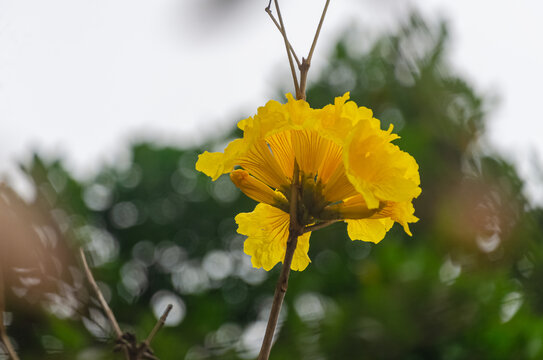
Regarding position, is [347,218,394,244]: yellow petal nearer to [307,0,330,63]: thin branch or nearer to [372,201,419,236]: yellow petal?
[372,201,419,236]: yellow petal

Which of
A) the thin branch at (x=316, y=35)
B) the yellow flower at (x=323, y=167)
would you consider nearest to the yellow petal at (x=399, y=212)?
the yellow flower at (x=323, y=167)

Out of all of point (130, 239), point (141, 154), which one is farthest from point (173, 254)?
point (141, 154)

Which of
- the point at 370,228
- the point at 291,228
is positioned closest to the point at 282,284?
the point at 291,228

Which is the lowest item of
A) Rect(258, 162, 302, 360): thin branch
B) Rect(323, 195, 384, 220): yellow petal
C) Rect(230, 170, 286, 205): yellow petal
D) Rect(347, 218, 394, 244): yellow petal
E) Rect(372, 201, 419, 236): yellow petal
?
Rect(258, 162, 302, 360): thin branch

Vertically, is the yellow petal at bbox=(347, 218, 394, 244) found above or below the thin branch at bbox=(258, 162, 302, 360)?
above

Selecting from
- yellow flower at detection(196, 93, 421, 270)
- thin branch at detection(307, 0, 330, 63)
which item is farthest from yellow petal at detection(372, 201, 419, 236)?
thin branch at detection(307, 0, 330, 63)

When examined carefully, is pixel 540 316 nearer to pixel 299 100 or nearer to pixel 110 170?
pixel 299 100

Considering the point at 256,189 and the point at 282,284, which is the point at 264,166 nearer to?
the point at 256,189
